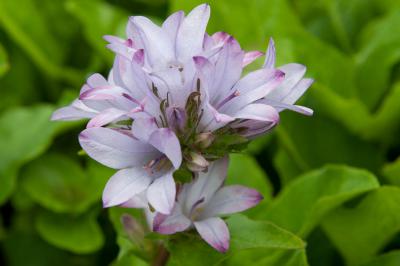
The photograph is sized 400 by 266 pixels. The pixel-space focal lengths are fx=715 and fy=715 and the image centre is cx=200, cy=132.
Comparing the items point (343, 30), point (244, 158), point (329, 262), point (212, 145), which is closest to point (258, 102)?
point (212, 145)

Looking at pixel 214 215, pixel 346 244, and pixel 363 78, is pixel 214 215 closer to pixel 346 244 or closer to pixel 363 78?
pixel 346 244

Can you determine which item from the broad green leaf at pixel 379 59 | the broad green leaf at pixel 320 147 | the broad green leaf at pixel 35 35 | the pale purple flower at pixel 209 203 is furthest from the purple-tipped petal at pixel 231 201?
the broad green leaf at pixel 35 35

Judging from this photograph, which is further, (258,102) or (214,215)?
(214,215)

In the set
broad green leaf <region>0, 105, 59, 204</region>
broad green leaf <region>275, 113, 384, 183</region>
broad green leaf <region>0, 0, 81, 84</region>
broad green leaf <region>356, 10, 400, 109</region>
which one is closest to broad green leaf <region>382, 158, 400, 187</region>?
broad green leaf <region>275, 113, 384, 183</region>

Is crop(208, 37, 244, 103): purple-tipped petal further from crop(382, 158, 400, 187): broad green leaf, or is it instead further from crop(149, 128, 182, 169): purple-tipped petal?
crop(382, 158, 400, 187): broad green leaf

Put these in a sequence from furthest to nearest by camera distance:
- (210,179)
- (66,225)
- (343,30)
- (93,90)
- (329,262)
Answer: (343,30) < (66,225) < (329,262) < (210,179) < (93,90)

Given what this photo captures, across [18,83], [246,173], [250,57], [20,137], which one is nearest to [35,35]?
[18,83]

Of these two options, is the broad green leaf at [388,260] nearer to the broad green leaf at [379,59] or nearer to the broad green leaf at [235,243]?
the broad green leaf at [235,243]
